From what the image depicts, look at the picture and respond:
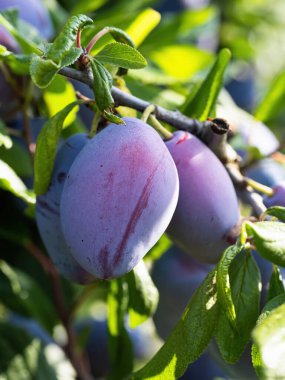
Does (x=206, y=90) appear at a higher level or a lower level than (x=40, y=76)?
lower

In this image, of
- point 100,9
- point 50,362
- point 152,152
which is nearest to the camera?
→ point 152,152

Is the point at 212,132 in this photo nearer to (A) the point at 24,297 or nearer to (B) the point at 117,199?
(B) the point at 117,199

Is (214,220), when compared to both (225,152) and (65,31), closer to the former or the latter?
(225,152)

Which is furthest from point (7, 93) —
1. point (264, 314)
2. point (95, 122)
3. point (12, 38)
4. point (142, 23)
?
point (264, 314)

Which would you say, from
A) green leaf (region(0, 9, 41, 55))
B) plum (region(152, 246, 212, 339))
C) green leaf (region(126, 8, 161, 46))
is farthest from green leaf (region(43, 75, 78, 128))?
plum (region(152, 246, 212, 339))

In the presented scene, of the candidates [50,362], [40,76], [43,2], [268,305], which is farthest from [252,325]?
[43,2]

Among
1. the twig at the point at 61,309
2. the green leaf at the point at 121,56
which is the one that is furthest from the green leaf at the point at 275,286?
the twig at the point at 61,309

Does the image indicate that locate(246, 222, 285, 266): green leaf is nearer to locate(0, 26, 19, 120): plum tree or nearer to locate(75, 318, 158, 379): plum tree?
A: locate(0, 26, 19, 120): plum tree
